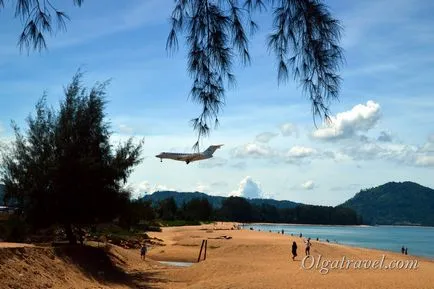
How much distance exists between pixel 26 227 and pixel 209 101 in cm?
2397

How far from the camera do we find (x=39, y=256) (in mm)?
21109

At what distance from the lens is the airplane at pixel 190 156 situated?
258 inches

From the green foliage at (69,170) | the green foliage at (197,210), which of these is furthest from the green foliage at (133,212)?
the green foliage at (197,210)

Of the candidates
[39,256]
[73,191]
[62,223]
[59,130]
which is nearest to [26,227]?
[62,223]

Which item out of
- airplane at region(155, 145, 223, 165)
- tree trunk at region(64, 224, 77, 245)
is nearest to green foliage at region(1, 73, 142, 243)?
tree trunk at region(64, 224, 77, 245)

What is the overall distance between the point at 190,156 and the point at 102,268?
67.4 feet

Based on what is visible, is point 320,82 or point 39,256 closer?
point 320,82

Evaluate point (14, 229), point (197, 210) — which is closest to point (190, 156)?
point (14, 229)

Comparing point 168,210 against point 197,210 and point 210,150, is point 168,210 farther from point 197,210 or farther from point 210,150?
point 210,150

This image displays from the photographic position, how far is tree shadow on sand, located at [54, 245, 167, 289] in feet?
78.2

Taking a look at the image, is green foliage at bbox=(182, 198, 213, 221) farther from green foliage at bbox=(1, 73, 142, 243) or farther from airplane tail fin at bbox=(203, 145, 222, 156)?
airplane tail fin at bbox=(203, 145, 222, 156)

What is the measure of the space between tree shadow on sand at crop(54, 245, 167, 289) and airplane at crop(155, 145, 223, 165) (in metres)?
16.7

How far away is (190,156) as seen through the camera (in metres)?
6.97

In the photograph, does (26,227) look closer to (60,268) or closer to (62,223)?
(62,223)
